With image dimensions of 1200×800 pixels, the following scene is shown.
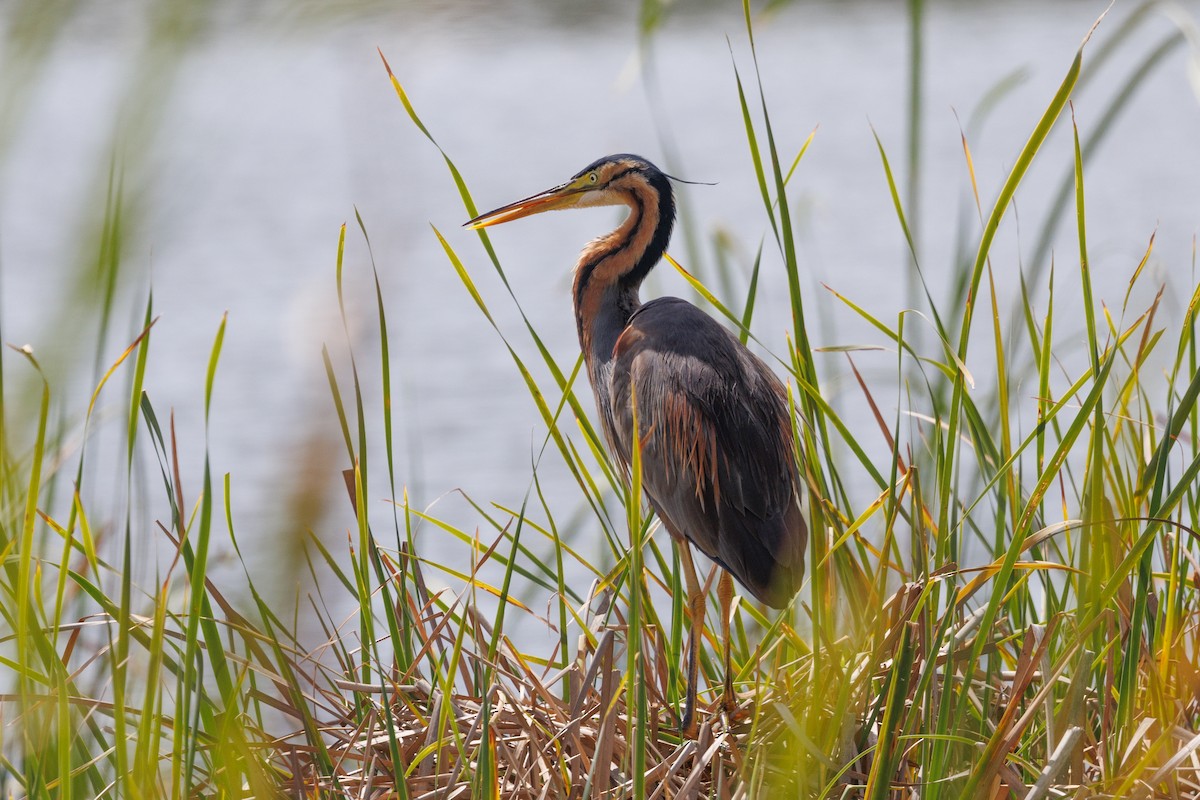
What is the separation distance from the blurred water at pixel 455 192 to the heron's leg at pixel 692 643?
0.96 feet

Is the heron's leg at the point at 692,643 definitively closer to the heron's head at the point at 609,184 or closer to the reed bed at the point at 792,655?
the reed bed at the point at 792,655

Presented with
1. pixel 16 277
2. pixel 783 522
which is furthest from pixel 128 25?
pixel 16 277

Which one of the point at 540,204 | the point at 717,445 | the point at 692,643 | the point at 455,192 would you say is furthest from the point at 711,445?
the point at 455,192

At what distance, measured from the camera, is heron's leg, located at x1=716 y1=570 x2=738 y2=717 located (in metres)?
2.17

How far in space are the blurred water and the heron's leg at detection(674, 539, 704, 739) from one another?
0.96 feet

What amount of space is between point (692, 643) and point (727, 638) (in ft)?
0.23

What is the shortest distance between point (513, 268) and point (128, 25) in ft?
32.1

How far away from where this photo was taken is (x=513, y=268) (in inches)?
399

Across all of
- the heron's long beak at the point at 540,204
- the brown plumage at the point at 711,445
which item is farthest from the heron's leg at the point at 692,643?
the heron's long beak at the point at 540,204

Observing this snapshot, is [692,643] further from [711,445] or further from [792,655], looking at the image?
[711,445]

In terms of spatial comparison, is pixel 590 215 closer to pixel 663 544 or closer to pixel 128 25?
pixel 663 544

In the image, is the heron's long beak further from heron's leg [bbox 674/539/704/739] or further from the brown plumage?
heron's leg [bbox 674/539/704/739]

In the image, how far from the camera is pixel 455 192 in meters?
9.70

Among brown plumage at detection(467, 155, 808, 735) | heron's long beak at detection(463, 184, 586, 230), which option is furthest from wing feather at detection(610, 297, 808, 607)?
heron's long beak at detection(463, 184, 586, 230)
